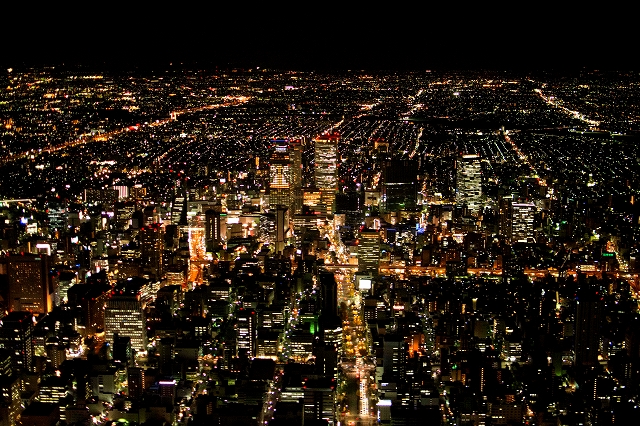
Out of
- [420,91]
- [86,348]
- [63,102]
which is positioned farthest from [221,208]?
[86,348]

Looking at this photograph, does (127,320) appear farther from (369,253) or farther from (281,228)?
(281,228)

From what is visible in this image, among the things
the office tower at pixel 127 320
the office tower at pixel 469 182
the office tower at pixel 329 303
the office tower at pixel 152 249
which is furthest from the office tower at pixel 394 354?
the office tower at pixel 469 182

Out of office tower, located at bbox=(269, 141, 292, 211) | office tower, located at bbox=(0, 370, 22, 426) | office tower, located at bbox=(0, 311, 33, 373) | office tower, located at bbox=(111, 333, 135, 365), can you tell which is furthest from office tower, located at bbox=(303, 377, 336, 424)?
office tower, located at bbox=(269, 141, 292, 211)

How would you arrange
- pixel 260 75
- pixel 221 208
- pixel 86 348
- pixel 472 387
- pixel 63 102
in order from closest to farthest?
pixel 472 387
pixel 86 348
pixel 63 102
pixel 221 208
pixel 260 75

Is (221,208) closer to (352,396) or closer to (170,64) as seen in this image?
(170,64)

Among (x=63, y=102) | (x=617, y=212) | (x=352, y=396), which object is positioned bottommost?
(x=352, y=396)

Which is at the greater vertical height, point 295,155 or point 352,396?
point 295,155
